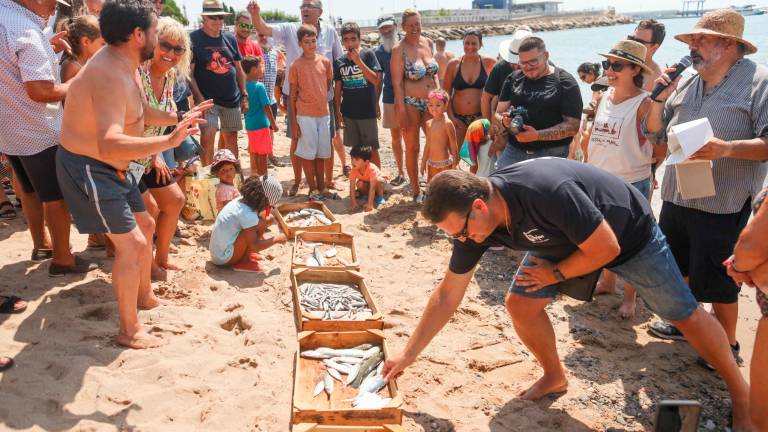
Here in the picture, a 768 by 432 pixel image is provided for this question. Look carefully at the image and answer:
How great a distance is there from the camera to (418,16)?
758 centimetres

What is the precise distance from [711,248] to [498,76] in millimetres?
3168

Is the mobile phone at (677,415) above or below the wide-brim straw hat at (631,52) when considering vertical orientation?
below

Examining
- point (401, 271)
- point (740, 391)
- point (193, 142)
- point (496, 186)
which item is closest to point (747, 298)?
point (740, 391)

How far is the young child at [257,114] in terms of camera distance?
8109 mm

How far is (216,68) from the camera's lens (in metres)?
7.56

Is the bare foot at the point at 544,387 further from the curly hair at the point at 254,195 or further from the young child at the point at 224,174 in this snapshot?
the young child at the point at 224,174

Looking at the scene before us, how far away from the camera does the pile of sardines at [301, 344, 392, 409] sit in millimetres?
3424

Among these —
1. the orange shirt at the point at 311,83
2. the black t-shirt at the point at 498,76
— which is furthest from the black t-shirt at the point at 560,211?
the orange shirt at the point at 311,83

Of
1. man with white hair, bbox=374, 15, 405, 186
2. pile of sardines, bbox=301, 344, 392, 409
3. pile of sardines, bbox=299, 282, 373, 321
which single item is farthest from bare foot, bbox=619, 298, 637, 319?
man with white hair, bbox=374, 15, 405, 186

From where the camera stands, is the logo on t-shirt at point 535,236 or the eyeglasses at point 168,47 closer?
the logo on t-shirt at point 535,236

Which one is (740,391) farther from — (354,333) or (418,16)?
(418,16)

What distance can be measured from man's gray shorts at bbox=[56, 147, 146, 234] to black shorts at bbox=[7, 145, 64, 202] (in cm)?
95

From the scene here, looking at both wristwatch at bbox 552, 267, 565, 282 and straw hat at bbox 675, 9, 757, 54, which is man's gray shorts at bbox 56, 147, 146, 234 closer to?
wristwatch at bbox 552, 267, 565, 282

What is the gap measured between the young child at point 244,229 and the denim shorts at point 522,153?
2.34 meters
